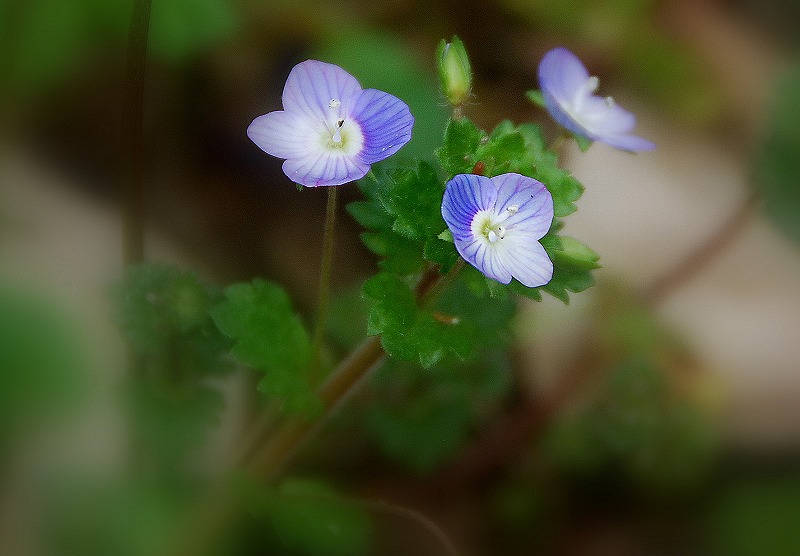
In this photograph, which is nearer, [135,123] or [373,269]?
[135,123]

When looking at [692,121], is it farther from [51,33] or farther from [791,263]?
[51,33]

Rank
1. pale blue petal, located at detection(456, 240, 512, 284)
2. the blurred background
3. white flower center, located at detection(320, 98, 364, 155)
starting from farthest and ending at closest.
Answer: the blurred background → white flower center, located at detection(320, 98, 364, 155) → pale blue petal, located at detection(456, 240, 512, 284)

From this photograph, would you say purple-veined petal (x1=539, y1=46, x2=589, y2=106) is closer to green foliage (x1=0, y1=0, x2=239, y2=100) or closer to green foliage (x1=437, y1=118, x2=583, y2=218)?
green foliage (x1=437, y1=118, x2=583, y2=218)

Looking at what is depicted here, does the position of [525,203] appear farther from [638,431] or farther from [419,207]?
[638,431]

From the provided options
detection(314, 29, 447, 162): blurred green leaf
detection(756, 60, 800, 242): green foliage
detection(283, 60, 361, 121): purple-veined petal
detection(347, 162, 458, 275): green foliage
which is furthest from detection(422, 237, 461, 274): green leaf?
detection(756, 60, 800, 242): green foliage

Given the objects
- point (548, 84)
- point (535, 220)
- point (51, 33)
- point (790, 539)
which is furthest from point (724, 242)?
point (51, 33)

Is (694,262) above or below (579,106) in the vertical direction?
above

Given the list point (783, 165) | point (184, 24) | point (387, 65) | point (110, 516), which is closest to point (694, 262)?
point (783, 165)

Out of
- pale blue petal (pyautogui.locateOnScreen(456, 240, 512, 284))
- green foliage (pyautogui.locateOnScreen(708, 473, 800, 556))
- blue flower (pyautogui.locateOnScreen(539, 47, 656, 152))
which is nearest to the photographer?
pale blue petal (pyautogui.locateOnScreen(456, 240, 512, 284))
